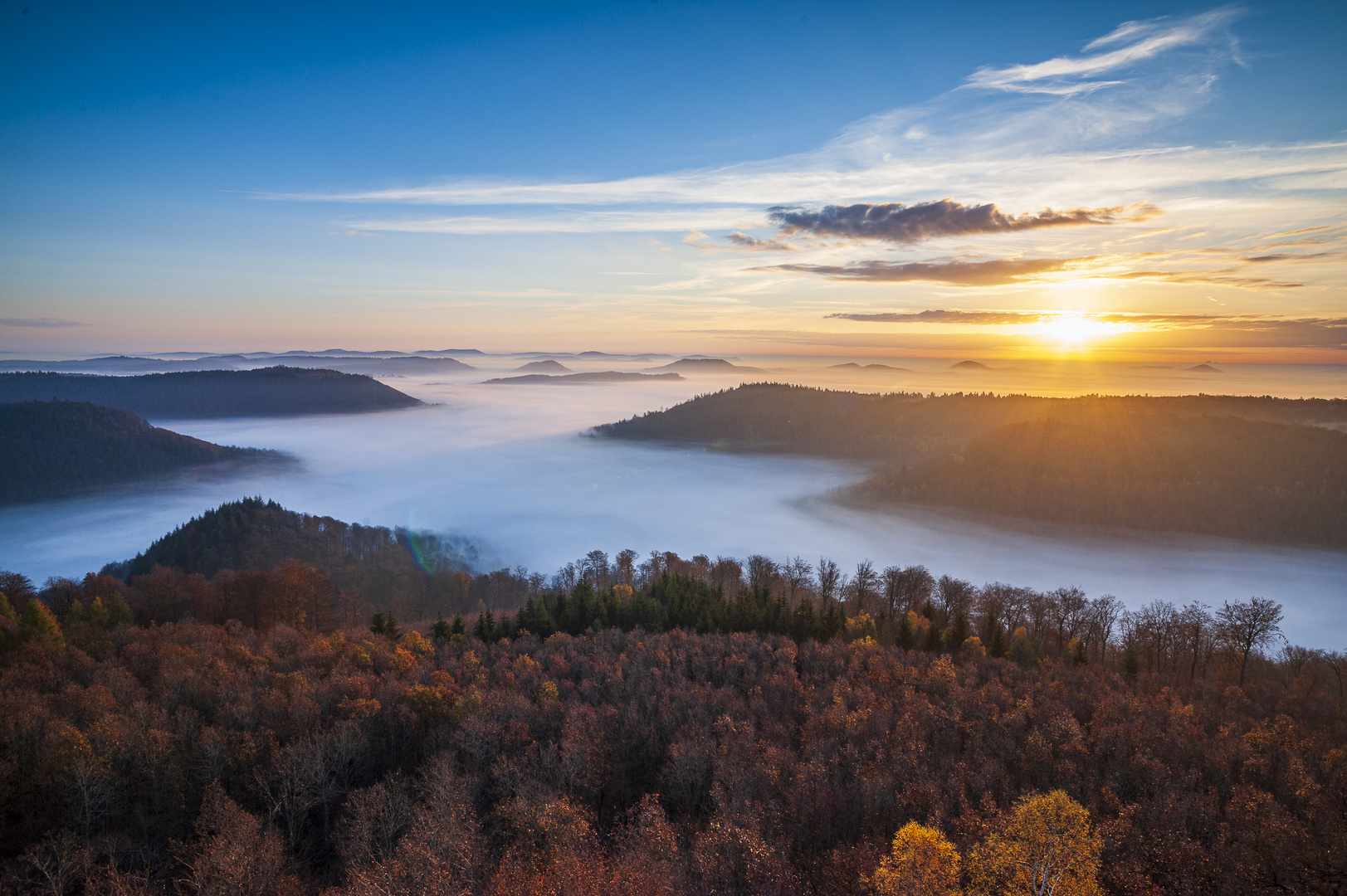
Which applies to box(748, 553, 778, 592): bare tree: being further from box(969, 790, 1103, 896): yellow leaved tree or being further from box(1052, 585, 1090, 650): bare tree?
box(969, 790, 1103, 896): yellow leaved tree

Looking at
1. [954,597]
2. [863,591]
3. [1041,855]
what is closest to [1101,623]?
[954,597]

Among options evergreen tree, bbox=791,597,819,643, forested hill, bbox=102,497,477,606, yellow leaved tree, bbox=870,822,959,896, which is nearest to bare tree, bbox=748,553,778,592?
evergreen tree, bbox=791,597,819,643

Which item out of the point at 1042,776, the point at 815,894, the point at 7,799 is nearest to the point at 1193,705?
the point at 1042,776

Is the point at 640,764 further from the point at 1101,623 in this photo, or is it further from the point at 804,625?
the point at 1101,623

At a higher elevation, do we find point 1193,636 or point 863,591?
point 1193,636

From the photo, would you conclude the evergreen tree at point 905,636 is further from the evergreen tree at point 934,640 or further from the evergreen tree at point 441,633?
the evergreen tree at point 441,633
